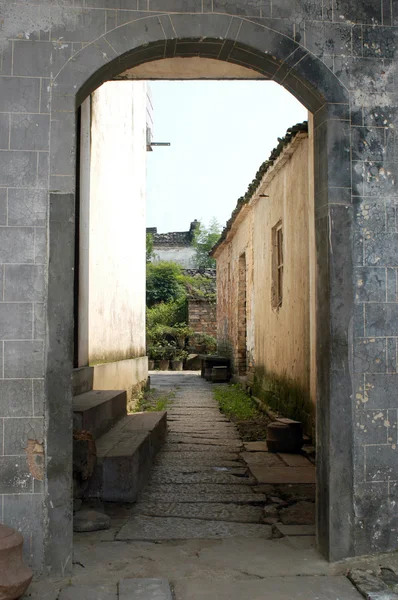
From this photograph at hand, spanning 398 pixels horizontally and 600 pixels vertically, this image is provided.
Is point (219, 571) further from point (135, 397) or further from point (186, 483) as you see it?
point (135, 397)

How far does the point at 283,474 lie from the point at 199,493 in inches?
38.5

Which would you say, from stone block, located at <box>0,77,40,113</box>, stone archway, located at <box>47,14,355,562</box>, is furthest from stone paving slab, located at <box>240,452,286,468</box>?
stone block, located at <box>0,77,40,113</box>

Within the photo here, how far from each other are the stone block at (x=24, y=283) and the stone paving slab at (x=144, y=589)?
1559 mm

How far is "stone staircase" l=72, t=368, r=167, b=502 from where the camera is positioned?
461cm

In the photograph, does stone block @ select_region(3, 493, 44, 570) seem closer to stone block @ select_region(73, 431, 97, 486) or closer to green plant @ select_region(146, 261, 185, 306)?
stone block @ select_region(73, 431, 97, 486)

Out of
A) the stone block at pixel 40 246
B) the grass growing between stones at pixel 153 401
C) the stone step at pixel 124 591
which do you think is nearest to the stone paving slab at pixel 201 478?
the stone step at pixel 124 591

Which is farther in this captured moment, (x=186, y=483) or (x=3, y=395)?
(x=186, y=483)

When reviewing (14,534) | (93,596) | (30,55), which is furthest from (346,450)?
(30,55)

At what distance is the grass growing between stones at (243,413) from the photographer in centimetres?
766

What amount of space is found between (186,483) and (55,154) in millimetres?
3047

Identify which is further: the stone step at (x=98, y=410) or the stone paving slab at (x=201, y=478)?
the stone paving slab at (x=201, y=478)

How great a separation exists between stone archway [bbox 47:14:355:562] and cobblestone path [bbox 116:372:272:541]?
0.79 meters

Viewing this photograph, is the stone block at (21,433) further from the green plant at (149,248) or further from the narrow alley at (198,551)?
the green plant at (149,248)

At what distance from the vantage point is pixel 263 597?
9.61ft
